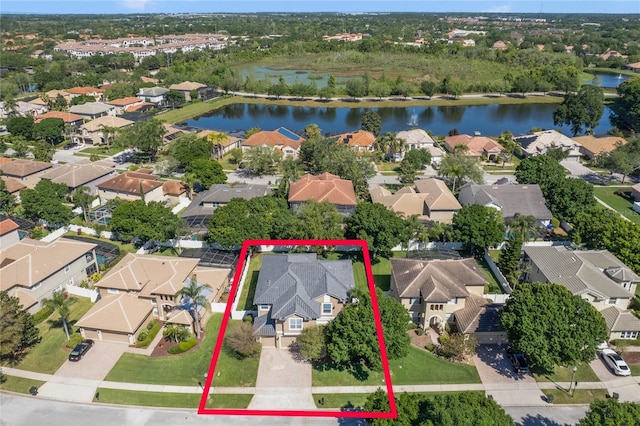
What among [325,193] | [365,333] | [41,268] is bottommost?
[365,333]

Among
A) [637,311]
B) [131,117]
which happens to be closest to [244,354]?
[637,311]

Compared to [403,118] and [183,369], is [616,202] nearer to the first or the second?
[183,369]

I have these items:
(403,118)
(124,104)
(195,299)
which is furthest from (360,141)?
(124,104)

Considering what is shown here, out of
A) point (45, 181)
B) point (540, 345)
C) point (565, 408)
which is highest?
point (45, 181)

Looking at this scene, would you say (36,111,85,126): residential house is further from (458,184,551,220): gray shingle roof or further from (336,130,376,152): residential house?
(458,184,551,220): gray shingle roof

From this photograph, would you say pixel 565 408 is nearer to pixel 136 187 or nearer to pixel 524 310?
pixel 524 310

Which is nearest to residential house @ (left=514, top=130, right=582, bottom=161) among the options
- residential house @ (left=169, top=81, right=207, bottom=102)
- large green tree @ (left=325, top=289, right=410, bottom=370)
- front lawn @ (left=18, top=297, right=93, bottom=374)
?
large green tree @ (left=325, top=289, right=410, bottom=370)

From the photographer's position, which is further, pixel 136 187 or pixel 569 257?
pixel 136 187
